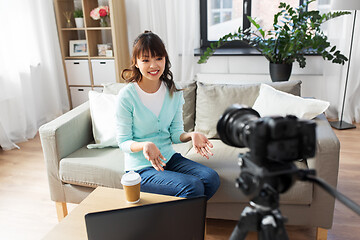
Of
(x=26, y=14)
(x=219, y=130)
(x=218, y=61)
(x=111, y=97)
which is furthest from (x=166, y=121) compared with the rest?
(x=26, y=14)

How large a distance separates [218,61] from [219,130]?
309 centimetres

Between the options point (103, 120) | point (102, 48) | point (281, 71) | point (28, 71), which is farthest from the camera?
point (102, 48)

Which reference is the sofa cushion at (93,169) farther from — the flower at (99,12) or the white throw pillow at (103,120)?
the flower at (99,12)

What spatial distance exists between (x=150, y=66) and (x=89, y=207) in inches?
26.0

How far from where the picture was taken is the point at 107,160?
1943 mm

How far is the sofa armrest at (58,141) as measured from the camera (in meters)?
1.95

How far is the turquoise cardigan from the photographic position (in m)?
1.66

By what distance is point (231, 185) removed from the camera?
5.64 feet

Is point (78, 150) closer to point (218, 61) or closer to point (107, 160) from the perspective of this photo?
point (107, 160)

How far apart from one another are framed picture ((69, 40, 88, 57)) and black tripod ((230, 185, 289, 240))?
3.54m

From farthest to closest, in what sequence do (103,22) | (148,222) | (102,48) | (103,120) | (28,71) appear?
(102,48)
(103,22)
(28,71)
(103,120)
(148,222)

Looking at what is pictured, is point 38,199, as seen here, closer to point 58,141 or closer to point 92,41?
point 58,141

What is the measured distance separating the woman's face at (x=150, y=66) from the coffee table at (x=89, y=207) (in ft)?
1.77

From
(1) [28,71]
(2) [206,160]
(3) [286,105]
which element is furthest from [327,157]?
(1) [28,71]
